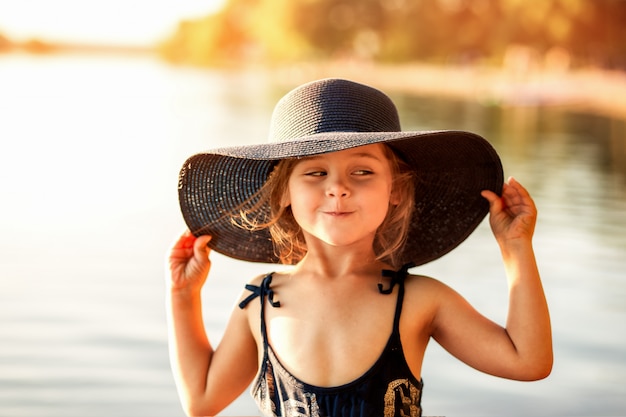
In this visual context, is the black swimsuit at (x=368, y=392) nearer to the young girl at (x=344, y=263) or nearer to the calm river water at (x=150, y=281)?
the young girl at (x=344, y=263)

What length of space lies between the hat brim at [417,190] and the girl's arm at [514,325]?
0.15m

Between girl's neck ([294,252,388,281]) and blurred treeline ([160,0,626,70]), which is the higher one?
blurred treeline ([160,0,626,70])

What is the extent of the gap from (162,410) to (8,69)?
3285 centimetres

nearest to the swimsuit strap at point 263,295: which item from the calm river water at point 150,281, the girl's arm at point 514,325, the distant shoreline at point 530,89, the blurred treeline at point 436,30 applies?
the girl's arm at point 514,325

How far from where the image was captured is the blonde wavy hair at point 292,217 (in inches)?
85.4

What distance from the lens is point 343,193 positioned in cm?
197

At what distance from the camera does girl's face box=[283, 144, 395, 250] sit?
1989 mm

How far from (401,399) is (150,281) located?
3.03 meters

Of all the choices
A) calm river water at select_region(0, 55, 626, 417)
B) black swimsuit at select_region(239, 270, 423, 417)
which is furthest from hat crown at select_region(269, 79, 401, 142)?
calm river water at select_region(0, 55, 626, 417)

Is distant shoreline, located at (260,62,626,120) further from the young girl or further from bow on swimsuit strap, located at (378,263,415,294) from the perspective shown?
bow on swimsuit strap, located at (378,263,415,294)

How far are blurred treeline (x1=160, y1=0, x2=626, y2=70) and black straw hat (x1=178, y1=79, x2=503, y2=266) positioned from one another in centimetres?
3383

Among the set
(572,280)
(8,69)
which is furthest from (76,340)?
(8,69)

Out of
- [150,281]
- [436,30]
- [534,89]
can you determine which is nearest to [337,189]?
[150,281]

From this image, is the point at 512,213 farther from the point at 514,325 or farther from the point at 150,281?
the point at 150,281
